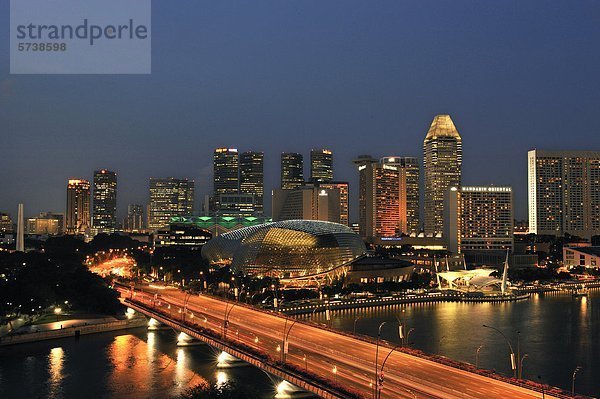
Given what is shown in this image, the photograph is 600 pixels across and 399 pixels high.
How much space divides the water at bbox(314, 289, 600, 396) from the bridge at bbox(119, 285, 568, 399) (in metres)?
10.6

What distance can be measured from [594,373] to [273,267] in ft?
168

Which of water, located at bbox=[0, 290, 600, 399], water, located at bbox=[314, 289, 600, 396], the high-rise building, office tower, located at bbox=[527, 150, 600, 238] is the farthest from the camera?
office tower, located at bbox=[527, 150, 600, 238]

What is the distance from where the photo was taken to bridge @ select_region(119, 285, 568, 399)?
28344 millimetres

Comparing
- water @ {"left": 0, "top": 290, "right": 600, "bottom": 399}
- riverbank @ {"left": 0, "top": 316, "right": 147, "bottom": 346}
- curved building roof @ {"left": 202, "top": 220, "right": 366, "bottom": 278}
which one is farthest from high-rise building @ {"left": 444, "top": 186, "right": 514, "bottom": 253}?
riverbank @ {"left": 0, "top": 316, "right": 147, "bottom": 346}

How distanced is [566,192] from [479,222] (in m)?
54.3

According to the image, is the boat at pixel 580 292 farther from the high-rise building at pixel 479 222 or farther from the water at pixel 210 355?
the high-rise building at pixel 479 222

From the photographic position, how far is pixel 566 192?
194500 millimetres

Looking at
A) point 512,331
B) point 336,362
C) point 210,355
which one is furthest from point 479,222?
point 336,362

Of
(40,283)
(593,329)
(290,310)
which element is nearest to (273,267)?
(290,310)

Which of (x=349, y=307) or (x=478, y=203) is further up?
(x=478, y=203)

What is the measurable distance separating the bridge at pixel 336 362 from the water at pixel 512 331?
34.9ft

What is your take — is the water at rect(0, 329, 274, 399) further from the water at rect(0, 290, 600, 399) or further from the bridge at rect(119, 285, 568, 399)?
the bridge at rect(119, 285, 568, 399)

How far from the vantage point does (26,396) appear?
1500 inches

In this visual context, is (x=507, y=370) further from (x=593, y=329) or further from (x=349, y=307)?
(x=349, y=307)
